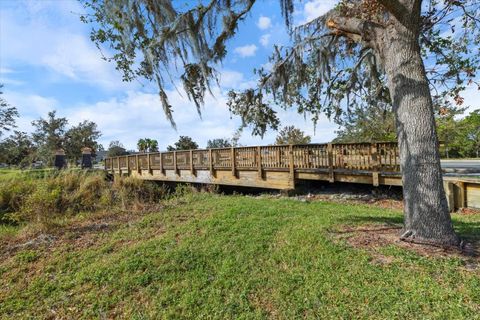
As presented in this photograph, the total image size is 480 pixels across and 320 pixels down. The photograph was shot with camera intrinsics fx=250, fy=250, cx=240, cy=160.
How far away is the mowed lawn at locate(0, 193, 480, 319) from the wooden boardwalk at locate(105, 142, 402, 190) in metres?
2.91

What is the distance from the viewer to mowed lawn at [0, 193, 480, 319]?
2193mm

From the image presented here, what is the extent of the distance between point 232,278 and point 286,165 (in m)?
6.28

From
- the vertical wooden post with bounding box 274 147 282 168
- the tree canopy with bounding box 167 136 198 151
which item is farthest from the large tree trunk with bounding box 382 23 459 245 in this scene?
the tree canopy with bounding box 167 136 198 151

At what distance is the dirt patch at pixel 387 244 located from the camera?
2768 millimetres

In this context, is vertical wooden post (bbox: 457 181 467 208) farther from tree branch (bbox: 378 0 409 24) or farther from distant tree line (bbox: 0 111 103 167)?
distant tree line (bbox: 0 111 103 167)

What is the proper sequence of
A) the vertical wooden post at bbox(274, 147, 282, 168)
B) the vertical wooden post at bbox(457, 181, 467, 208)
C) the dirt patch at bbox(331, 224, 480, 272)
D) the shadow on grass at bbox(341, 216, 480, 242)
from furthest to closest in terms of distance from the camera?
the vertical wooden post at bbox(274, 147, 282, 168) → the vertical wooden post at bbox(457, 181, 467, 208) → the shadow on grass at bbox(341, 216, 480, 242) → the dirt patch at bbox(331, 224, 480, 272)

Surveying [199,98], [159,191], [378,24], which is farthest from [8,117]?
[378,24]

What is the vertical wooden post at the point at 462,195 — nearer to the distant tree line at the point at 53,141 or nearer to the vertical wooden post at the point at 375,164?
the vertical wooden post at the point at 375,164

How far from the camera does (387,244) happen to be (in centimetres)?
317

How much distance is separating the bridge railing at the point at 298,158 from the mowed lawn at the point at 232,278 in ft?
9.84

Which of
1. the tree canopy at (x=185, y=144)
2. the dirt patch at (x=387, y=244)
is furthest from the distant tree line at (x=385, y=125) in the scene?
the tree canopy at (x=185, y=144)

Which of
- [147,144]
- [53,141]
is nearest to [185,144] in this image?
[147,144]

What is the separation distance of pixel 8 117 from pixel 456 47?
32888 mm

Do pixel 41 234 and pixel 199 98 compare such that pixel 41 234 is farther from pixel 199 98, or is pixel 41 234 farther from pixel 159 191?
pixel 159 191
